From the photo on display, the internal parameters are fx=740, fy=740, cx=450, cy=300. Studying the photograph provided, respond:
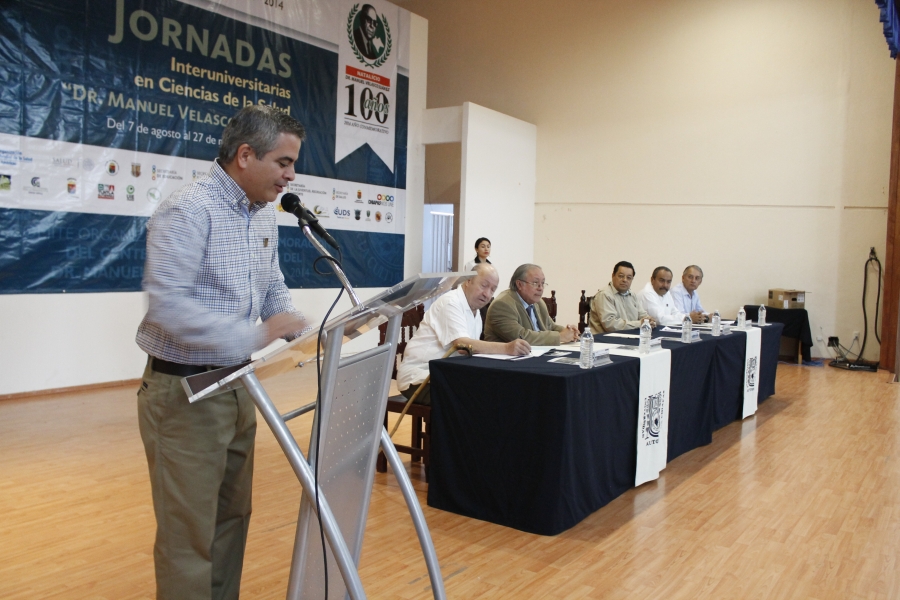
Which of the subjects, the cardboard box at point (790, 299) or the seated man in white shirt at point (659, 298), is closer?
the seated man in white shirt at point (659, 298)

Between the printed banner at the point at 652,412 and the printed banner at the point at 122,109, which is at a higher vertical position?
the printed banner at the point at 122,109

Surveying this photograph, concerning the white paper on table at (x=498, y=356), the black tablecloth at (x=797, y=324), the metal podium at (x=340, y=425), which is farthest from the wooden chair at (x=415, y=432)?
the black tablecloth at (x=797, y=324)

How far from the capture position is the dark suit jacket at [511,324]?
400 cm

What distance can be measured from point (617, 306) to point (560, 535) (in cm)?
295

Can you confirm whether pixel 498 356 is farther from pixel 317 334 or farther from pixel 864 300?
pixel 864 300

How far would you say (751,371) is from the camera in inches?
213

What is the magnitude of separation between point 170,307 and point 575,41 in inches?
384

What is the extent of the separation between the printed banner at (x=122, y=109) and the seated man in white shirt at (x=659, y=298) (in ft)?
11.5

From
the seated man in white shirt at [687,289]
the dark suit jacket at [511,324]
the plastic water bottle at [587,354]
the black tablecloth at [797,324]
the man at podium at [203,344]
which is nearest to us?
the man at podium at [203,344]

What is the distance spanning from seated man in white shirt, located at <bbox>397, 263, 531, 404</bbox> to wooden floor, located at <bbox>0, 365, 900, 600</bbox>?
1.67ft

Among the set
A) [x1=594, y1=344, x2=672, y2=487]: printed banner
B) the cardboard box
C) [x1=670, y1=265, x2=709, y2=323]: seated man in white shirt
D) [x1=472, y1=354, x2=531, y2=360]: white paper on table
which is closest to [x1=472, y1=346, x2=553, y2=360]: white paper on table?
[x1=472, y1=354, x2=531, y2=360]: white paper on table

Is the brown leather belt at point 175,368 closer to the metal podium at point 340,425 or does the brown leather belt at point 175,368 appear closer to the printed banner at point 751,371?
the metal podium at point 340,425

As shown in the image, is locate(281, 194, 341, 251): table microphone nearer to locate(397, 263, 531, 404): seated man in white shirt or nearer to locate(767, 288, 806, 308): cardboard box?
locate(397, 263, 531, 404): seated man in white shirt

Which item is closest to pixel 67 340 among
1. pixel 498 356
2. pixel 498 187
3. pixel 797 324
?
pixel 498 356
